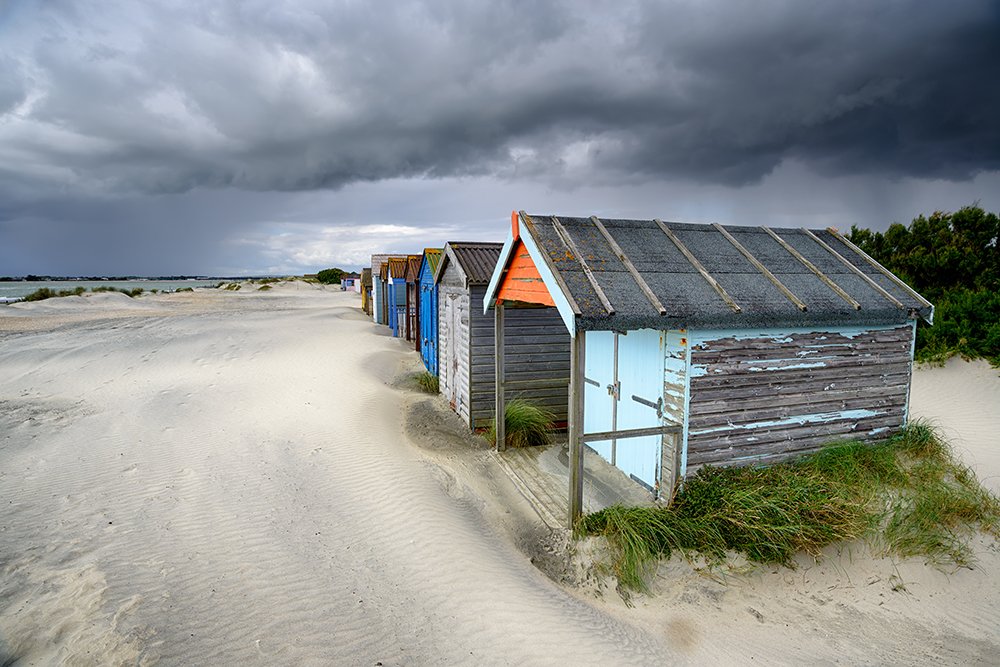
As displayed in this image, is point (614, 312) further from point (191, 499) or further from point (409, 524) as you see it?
point (191, 499)

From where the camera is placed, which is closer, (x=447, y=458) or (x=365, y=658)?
(x=365, y=658)

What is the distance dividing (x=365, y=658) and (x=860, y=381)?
6870 mm

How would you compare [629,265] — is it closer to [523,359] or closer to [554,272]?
[554,272]

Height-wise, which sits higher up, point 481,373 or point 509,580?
point 481,373

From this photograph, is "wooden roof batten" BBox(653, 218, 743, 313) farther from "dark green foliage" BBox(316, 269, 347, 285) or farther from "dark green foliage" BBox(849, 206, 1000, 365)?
"dark green foliage" BBox(316, 269, 347, 285)

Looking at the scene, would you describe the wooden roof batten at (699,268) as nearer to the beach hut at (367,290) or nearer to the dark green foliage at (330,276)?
the beach hut at (367,290)

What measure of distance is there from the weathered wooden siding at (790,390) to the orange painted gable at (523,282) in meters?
2.03

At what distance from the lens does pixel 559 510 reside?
713 centimetres

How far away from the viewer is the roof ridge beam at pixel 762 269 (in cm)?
649

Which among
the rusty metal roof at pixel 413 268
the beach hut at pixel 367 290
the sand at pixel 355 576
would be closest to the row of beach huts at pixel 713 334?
the sand at pixel 355 576

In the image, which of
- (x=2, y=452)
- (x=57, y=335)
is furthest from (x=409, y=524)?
(x=57, y=335)

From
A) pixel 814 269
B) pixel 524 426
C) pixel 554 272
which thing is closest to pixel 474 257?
pixel 524 426

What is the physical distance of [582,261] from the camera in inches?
246

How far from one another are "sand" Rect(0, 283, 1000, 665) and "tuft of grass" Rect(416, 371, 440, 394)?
350 centimetres
